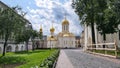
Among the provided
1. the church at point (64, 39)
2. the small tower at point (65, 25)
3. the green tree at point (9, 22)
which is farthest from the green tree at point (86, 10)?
the small tower at point (65, 25)

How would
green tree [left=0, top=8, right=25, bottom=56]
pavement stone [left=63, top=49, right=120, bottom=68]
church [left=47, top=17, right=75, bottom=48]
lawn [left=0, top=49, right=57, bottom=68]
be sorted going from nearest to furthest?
pavement stone [left=63, top=49, right=120, bottom=68], lawn [left=0, top=49, right=57, bottom=68], green tree [left=0, top=8, right=25, bottom=56], church [left=47, top=17, right=75, bottom=48]

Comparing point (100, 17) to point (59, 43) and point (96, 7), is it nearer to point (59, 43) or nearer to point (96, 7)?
point (96, 7)

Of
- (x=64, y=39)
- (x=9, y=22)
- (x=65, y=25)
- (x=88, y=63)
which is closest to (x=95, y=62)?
(x=88, y=63)

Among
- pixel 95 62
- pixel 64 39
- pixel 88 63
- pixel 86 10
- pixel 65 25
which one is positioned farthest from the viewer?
pixel 65 25

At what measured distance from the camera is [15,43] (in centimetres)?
7412

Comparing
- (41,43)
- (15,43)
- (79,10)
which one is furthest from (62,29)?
(79,10)

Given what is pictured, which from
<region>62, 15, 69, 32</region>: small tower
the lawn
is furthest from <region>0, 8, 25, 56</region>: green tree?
<region>62, 15, 69, 32</region>: small tower

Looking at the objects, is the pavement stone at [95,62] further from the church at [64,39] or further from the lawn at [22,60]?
the church at [64,39]

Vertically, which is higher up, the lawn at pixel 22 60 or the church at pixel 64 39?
the church at pixel 64 39

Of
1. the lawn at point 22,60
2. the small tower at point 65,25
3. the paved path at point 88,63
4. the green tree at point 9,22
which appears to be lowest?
the lawn at point 22,60

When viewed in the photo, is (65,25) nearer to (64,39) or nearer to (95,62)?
(64,39)

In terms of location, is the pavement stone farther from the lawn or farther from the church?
the church

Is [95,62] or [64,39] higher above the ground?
[64,39]

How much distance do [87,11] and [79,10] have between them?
3707 millimetres
